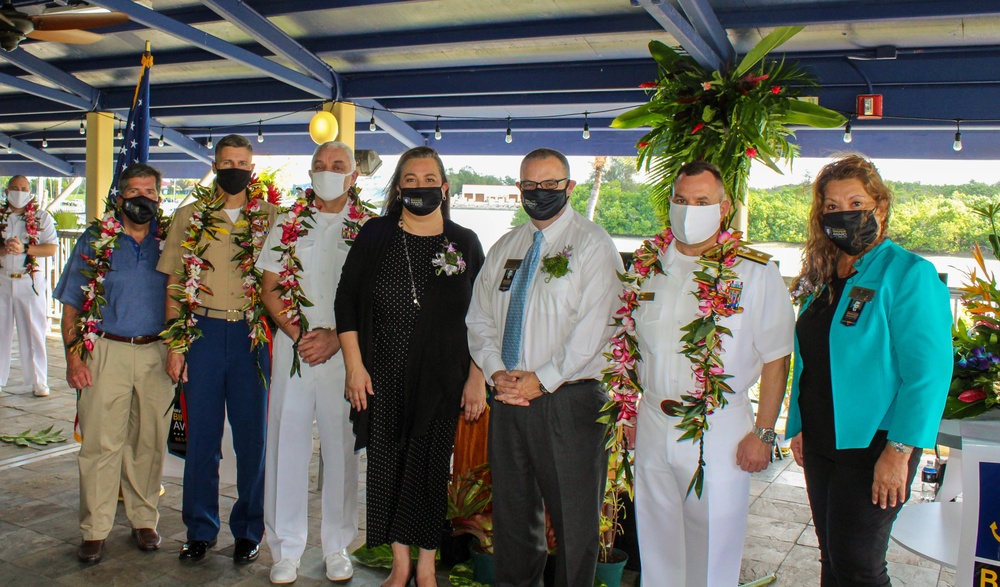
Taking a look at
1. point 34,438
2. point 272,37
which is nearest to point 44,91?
point 272,37

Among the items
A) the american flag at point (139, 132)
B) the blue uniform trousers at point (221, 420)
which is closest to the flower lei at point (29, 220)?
the american flag at point (139, 132)

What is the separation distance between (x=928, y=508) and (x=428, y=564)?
203 centimetres

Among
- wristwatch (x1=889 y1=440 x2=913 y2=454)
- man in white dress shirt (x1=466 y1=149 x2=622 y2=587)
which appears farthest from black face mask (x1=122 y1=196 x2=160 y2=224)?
wristwatch (x1=889 y1=440 x2=913 y2=454)

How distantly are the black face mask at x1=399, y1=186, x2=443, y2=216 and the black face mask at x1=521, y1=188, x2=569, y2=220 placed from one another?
1.35ft

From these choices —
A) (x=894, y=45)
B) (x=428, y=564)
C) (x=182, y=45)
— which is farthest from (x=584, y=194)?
(x=428, y=564)

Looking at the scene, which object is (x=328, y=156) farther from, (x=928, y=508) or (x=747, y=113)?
(x=928, y=508)

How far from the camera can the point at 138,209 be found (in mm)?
3758

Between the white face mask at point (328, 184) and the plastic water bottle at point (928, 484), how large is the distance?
3.88 m

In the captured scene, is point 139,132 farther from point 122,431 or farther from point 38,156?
point 38,156

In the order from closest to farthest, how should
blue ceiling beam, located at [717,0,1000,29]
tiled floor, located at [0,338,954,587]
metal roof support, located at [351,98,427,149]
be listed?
tiled floor, located at [0,338,954,587] → blue ceiling beam, located at [717,0,1000,29] → metal roof support, located at [351,98,427,149]

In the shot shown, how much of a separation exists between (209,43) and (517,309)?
738cm

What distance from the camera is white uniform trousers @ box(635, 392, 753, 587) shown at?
2584 mm

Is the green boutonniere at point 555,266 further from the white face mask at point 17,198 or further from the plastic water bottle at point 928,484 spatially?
the white face mask at point 17,198

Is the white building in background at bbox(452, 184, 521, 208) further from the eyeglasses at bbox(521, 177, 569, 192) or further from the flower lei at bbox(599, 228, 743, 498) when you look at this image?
the flower lei at bbox(599, 228, 743, 498)
